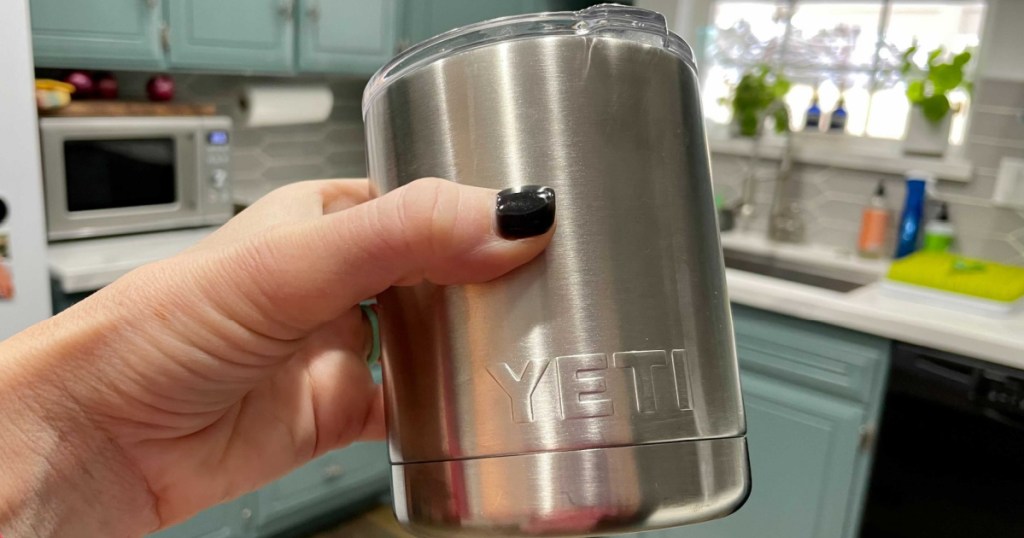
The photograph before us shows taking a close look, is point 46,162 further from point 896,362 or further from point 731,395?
point 896,362

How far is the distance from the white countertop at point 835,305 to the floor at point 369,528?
979 mm

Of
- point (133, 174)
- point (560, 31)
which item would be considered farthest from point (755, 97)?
point (560, 31)

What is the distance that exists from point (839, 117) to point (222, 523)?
82.7 inches

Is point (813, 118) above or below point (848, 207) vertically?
above

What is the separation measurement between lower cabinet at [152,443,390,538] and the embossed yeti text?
1473mm

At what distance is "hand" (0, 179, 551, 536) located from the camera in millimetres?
454

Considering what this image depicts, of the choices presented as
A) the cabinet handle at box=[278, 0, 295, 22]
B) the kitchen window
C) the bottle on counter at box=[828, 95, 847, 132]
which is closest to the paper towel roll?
the cabinet handle at box=[278, 0, 295, 22]

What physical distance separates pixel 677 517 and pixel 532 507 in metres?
0.09

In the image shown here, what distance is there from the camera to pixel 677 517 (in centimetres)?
44

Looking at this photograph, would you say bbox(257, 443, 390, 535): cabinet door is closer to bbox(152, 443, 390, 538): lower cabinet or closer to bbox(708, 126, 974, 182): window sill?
bbox(152, 443, 390, 538): lower cabinet

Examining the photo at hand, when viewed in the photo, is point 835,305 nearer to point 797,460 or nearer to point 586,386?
point 797,460

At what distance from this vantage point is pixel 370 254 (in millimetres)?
470

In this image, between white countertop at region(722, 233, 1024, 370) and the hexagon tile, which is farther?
the hexagon tile

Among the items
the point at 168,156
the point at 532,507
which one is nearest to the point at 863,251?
the point at 168,156
